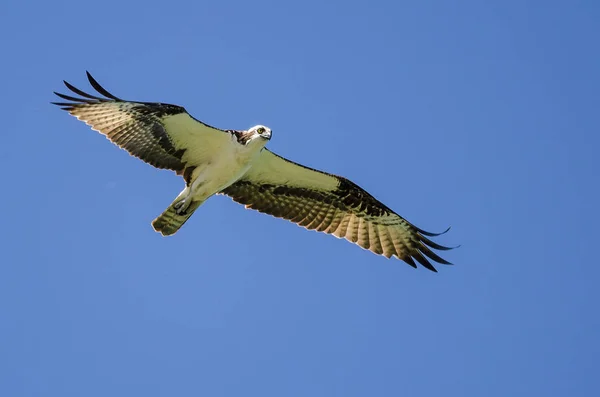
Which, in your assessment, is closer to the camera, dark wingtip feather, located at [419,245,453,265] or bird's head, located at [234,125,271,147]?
bird's head, located at [234,125,271,147]

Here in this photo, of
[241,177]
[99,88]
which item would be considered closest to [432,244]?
[241,177]

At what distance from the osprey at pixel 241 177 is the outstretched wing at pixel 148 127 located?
0.05 feet

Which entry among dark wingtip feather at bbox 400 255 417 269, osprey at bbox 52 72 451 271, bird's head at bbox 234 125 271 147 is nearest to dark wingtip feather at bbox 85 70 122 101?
osprey at bbox 52 72 451 271

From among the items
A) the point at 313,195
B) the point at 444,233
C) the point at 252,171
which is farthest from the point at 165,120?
the point at 444,233

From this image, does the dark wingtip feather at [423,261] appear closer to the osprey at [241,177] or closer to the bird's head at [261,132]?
the osprey at [241,177]

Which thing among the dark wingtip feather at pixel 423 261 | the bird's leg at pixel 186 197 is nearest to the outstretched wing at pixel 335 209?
the dark wingtip feather at pixel 423 261

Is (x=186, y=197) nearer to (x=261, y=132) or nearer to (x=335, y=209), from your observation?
(x=261, y=132)

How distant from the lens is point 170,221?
15117mm

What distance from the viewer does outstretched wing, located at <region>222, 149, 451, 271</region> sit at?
16.1m

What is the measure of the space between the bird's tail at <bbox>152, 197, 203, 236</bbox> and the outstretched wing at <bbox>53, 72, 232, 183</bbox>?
74 centimetres

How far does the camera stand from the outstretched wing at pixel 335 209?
52.9 feet

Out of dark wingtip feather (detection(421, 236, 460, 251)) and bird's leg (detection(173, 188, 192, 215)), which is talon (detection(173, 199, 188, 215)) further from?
dark wingtip feather (detection(421, 236, 460, 251))

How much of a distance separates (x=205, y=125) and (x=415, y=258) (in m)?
4.09

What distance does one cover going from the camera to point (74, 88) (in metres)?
14.8
